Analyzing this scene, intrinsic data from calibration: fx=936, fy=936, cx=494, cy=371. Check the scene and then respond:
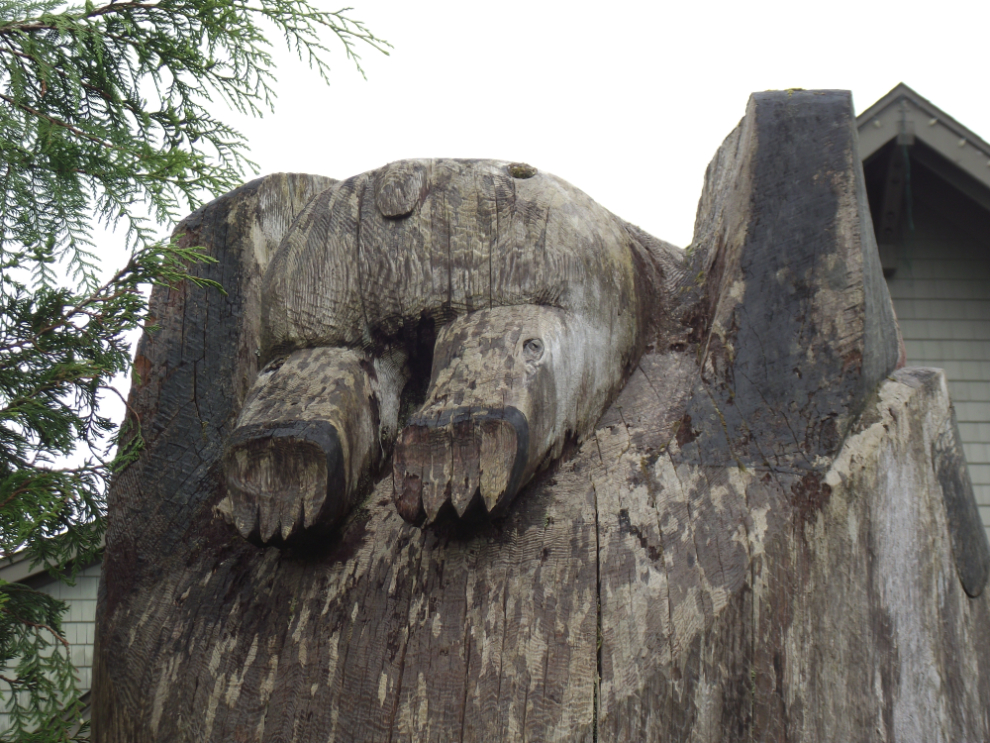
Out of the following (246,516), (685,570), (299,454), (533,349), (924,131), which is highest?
(924,131)

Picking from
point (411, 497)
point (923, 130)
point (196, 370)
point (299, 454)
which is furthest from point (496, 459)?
point (923, 130)

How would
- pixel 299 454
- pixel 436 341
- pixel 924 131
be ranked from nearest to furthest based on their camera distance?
pixel 299 454
pixel 436 341
pixel 924 131

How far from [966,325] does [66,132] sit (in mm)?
5123

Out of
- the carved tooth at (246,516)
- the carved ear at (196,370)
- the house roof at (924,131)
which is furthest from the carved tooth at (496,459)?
the house roof at (924,131)

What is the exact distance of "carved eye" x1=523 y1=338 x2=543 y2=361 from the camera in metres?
1.74

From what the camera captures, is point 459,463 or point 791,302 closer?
point 459,463

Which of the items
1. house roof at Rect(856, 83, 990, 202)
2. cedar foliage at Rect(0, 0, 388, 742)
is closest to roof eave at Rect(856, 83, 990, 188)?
house roof at Rect(856, 83, 990, 202)

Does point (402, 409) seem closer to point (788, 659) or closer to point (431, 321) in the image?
point (431, 321)

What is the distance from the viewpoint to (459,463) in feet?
5.25

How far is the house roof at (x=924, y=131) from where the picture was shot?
498cm

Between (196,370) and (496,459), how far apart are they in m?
1.05

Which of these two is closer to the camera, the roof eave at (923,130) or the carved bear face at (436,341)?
the carved bear face at (436,341)

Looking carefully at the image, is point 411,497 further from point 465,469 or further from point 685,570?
point 685,570

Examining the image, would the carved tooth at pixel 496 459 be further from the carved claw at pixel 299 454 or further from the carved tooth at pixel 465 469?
the carved claw at pixel 299 454
